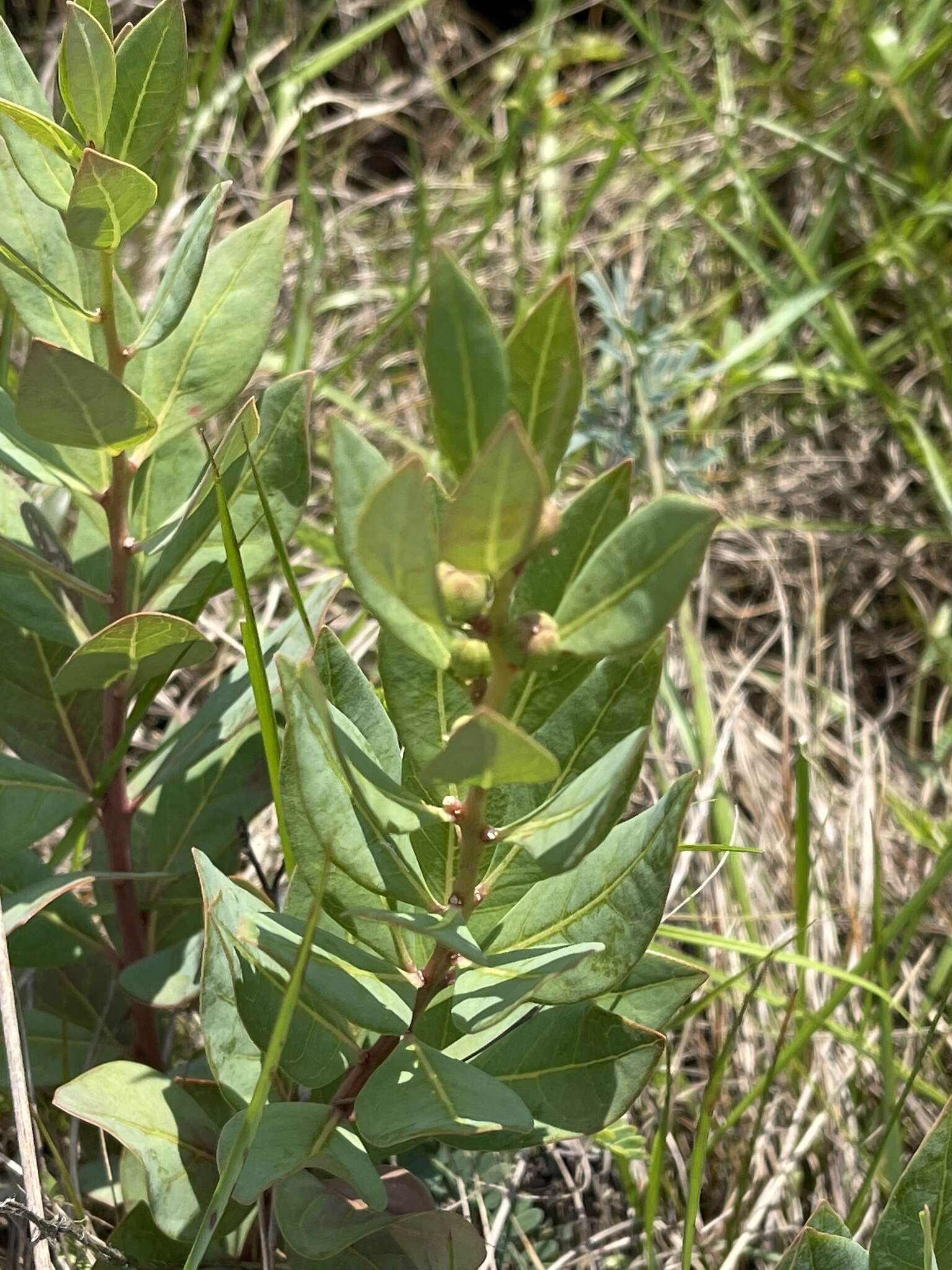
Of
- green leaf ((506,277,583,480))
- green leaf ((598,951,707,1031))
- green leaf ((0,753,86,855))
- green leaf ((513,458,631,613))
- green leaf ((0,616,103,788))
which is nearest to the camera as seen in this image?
green leaf ((506,277,583,480))

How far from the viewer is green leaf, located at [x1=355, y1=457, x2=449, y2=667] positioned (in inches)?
29.8

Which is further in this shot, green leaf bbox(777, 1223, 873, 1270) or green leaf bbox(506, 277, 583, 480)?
green leaf bbox(777, 1223, 873, 1270)

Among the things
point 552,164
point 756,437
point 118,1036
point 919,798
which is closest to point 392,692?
point 118,1036

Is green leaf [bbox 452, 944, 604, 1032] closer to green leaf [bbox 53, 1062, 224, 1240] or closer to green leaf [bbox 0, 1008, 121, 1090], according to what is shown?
green leaf [bbox 53, 1062, 224, 1240]

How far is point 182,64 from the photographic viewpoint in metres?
1.20

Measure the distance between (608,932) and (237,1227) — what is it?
0.66 meters

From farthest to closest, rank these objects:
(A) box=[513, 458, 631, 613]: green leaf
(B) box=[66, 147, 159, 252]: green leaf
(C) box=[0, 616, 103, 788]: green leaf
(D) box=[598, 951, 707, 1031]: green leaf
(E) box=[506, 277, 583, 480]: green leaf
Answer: (C) box=[0, 616, 103, 788]: green leaf → (D) box=[598, 951, 707, 1031]: green leaf → (B) box=[66, 147, 159, 252]: green leaf → (A) box=[513, 458, 631, 613]: green leaf → (E) box=[506, 277, 583, 480]: green leaf

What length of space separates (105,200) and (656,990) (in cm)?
89

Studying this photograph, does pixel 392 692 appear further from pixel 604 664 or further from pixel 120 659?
pixel 120 659

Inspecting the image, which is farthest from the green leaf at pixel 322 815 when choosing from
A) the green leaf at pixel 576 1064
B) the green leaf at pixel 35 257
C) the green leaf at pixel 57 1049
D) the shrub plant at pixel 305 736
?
the green leaf at pixel 57 1049

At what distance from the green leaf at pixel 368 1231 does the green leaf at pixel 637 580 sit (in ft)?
2.08

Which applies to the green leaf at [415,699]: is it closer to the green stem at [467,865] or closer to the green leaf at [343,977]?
the green stem at [467,865]

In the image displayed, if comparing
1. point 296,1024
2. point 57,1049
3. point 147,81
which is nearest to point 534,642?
point 296,1024

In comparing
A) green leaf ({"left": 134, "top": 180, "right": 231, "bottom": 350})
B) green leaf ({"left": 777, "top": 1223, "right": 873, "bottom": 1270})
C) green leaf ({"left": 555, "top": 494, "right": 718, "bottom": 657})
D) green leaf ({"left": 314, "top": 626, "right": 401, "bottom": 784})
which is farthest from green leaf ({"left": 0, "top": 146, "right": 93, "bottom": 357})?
green leaf ({"left": 777, "top": 1223, "right": 873, "bottom": 1270})
